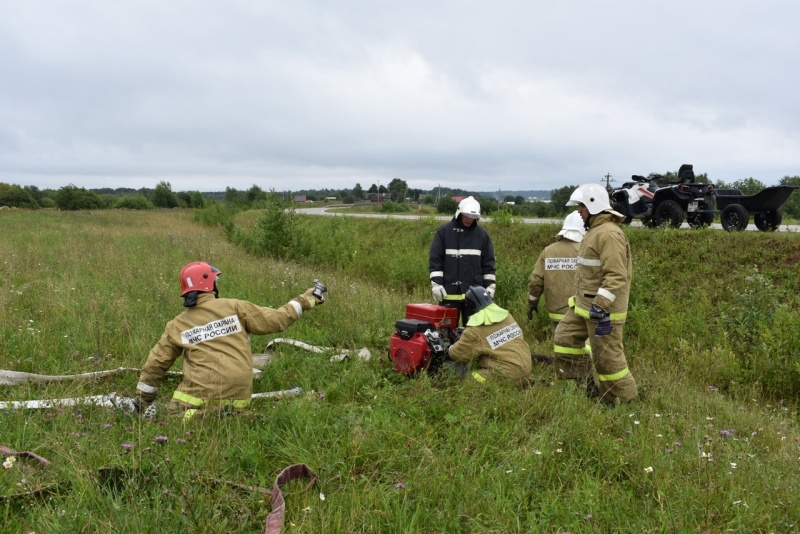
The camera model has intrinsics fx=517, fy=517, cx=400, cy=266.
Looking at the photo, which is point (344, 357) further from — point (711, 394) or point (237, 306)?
point (711, 394)

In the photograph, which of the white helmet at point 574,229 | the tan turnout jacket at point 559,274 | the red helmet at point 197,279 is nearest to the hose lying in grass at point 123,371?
the red helmet at point 197,279

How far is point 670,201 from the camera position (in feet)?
31.1

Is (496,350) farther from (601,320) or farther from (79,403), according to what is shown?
(79,403)

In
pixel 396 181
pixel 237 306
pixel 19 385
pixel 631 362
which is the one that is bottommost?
pixel 631 362

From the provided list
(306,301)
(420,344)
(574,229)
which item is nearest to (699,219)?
(574,229)

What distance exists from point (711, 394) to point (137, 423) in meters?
5.18

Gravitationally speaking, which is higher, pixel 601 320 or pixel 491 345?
pixel 601 320

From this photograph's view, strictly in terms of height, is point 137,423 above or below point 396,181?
below

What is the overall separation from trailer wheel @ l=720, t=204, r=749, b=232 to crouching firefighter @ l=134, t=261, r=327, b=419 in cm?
832

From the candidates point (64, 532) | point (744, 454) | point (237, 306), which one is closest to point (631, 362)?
point (744, 454)

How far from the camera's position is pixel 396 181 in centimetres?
6856

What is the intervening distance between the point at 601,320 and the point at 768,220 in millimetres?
6756

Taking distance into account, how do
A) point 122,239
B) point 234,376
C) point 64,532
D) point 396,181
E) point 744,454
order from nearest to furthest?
point 64,532 < point 744,454 < point 234,376 < point 122,239 < point 396,181

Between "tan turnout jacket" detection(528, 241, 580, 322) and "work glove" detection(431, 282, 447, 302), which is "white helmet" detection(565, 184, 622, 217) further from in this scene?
"work glove" detection(431, 282, 447, 302)
